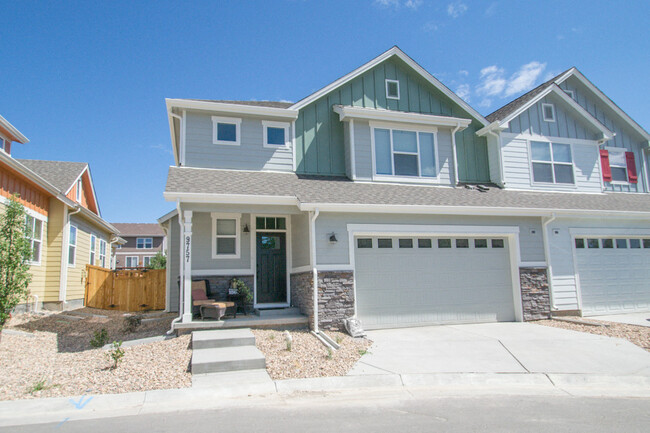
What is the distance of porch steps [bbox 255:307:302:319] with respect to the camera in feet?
34.4

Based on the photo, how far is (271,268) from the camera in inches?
468

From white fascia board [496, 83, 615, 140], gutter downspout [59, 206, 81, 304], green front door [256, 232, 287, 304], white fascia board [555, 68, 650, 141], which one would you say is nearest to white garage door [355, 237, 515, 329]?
green front door [256, 232, 287, 304]

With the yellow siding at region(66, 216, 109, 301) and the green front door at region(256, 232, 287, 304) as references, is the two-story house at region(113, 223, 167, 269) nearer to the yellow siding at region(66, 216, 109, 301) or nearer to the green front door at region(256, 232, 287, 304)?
the yellow siding at region(66, 216, 109, 301)

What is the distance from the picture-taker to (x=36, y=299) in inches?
512

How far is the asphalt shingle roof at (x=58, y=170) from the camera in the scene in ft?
51.4

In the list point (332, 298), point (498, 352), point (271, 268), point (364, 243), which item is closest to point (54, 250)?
point (271, 268)

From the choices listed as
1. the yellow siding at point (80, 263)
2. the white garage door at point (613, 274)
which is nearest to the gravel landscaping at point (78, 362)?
the yellow siding at point (80, 263)

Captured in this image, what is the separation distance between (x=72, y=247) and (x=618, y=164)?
19904 millimetres

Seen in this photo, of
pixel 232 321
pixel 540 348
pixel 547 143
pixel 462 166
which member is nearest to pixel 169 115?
pixel 232 321

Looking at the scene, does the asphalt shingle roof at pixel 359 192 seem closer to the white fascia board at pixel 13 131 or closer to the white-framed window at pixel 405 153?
the white-framed window at pixel 405 153

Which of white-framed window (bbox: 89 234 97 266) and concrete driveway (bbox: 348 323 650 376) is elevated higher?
white-framed window (bbox: 89 234 97 266)

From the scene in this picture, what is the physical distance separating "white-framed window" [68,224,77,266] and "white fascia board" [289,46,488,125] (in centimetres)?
942

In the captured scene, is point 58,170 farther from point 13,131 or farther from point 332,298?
point 332,298

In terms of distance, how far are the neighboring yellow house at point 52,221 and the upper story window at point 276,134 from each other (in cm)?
642
